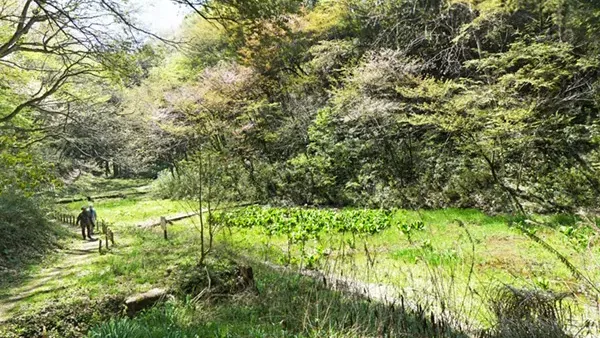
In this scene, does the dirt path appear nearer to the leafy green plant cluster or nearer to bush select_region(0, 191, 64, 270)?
bush select_region(0, 191, 64, 270)

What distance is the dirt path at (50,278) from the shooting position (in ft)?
20.2

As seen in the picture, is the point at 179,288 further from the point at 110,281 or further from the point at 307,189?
the point at 307,189

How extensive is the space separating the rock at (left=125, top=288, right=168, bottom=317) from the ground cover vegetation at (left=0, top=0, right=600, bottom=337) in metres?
0.29

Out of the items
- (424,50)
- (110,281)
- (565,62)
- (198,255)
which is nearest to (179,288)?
(198,255)

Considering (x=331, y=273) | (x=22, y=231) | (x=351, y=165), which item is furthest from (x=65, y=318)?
(x=351, y=165)

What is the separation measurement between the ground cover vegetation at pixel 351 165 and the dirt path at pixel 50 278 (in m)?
0.20

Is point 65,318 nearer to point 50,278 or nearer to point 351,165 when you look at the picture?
point 50,278

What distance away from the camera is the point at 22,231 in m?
9.84

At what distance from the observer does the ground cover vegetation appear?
4145 millimetres

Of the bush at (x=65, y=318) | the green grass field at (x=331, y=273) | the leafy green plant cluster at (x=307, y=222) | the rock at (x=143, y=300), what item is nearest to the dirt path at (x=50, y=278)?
the green grass field at (x=331, y=273)

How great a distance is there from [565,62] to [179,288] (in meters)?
12.2

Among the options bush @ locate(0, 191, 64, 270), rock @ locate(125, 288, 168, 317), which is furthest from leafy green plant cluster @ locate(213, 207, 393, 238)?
bush @ locate(0, 191, 64, 270)

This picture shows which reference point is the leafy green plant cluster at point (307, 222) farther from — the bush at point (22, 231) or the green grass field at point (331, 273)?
the bush at point (22, 231)

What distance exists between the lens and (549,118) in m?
11.1
